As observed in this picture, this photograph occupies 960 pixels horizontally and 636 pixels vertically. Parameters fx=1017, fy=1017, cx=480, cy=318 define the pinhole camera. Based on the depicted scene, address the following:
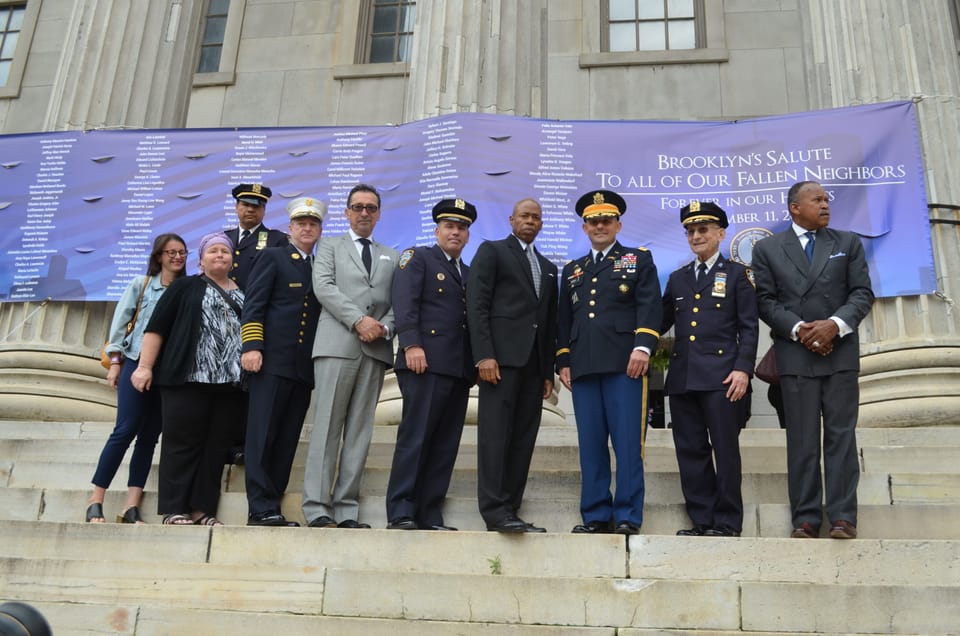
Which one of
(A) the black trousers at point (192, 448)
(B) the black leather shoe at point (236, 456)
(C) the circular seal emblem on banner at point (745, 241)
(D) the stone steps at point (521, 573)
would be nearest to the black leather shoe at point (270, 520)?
(D) the stone steps at point (521, 573)

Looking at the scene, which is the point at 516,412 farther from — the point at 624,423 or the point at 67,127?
the point at 67,127

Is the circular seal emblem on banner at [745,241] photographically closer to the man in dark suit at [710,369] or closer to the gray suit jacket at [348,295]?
the man in dark suit at [710,369]

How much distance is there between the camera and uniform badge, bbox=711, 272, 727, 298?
6047mm

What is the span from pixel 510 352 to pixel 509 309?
0.96 ft

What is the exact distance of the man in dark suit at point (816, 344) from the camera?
17.8 ft

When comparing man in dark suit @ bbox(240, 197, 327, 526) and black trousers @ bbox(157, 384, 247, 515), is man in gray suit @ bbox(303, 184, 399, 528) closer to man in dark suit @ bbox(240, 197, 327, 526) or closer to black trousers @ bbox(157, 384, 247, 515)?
man in dark suit @ bbox(240, 197, 327, 526)

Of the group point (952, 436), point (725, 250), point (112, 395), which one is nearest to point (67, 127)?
point (112, 395)

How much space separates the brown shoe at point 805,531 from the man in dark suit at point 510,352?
1352 mm

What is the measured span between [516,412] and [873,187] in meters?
4.40

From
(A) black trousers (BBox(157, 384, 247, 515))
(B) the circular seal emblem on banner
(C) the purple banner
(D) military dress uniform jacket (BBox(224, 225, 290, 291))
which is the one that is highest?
(C) the purple banner

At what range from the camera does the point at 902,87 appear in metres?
9.18

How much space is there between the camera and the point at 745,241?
8.77 m

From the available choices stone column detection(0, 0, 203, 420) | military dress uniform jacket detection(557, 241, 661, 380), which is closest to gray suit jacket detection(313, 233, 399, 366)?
military dress uniform jacket detection(557, 241, 661, 380)

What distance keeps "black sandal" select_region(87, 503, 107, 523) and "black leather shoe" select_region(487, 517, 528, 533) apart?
8.11 ft
